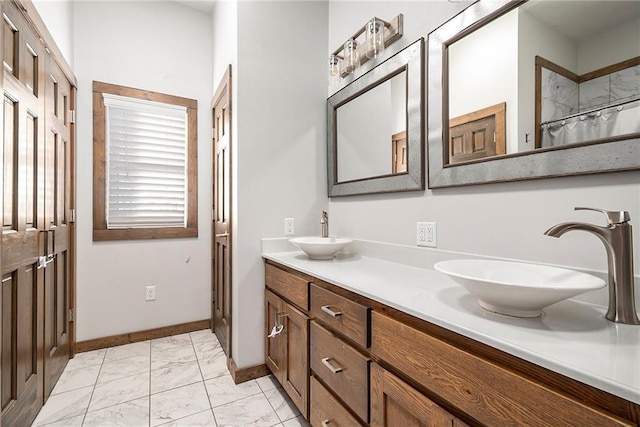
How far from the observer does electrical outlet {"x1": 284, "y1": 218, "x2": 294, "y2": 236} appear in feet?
6.90

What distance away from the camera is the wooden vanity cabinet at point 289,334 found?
59.1 inches

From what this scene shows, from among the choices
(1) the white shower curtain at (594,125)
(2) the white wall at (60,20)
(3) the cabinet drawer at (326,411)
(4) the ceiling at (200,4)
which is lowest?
(3) the cabinet drawer at (326,411)

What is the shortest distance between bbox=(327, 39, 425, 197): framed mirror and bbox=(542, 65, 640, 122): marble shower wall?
1.75ft

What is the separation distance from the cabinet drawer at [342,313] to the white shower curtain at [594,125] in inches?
34.2

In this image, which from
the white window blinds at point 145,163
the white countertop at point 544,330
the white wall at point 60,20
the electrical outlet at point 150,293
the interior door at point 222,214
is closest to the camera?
the white countertop at point 544,330

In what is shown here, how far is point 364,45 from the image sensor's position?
5.91ft

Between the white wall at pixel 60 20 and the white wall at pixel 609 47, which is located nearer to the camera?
the white wall at pixel 609 47

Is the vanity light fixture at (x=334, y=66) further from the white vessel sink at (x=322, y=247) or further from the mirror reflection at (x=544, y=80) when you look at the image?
the white vessel sink at (x=322, y=247)

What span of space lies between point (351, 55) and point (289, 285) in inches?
57.0

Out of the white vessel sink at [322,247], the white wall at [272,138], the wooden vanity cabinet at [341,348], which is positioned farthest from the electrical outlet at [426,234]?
the white wall at [272,138]

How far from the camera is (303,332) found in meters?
1.50

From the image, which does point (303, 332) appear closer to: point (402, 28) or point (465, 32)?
point (465, 32)

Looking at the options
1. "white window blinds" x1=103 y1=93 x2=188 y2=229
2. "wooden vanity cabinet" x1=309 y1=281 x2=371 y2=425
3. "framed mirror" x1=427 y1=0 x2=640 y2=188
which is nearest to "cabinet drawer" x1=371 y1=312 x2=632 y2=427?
"wooden vanity cabinet" x1=309 y1=281 x2=371 y2=425

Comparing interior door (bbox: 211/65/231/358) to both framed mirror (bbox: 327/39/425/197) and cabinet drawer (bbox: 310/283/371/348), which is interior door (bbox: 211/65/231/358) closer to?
framed mirror (bbox: 327/39/425/197)
